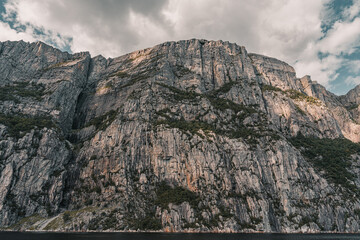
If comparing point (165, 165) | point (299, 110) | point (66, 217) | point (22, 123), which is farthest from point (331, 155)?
point (22, 123)

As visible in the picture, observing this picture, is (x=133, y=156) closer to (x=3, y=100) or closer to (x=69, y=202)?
(x=69, y=202)

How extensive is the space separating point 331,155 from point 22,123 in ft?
591

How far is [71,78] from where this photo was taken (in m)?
191

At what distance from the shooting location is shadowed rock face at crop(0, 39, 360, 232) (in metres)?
113

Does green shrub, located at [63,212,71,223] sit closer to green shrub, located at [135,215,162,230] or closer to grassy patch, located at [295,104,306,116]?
green shrub, located at [135,215,162,230]

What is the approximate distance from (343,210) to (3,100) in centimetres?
19587

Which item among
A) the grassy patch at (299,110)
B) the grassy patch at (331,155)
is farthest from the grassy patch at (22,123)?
the grassy patch at (299,110)

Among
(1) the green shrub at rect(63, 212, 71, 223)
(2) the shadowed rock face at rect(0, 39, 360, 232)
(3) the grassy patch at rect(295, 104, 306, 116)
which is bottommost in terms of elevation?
(1) the green shrub at rect(63, 212, 71, 223)

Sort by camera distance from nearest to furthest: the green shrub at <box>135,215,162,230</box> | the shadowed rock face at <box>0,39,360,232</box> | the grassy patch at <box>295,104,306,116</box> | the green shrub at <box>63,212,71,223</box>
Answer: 1. the green shrub at <box>135,215,162,230</box>
2. the green shrub at <box>63,212,71,223</box>
3. the shadowed rock face at <box>0,39,360,232</box>
4. the grassy patch at <box>295,104,306,116</box>

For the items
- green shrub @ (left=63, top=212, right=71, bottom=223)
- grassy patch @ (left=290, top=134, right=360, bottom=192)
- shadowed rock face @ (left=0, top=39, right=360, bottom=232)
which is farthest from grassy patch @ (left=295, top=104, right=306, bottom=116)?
green shrub @ (left=63, top=212, right=71, bottom=223)

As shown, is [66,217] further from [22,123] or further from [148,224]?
[22,123]

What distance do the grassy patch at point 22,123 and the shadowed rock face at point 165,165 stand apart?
0.51 meters

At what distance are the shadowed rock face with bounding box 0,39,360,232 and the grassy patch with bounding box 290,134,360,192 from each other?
2.13 ft

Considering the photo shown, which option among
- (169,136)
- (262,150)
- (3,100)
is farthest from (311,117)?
(3,100)
